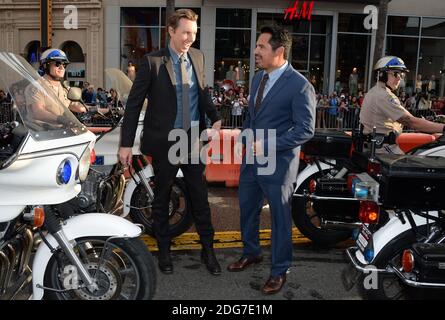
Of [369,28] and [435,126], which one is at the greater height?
[369,28]

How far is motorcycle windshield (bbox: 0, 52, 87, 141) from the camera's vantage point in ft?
8.63

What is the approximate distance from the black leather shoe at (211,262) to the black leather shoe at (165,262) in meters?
0.28

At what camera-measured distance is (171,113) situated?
143 inches

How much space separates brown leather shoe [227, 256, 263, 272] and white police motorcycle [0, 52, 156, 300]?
1137 mm

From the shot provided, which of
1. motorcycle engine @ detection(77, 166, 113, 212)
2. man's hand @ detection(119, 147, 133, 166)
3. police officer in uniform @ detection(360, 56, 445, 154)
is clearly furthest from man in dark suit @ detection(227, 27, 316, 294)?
police officer in uniform @ detection(360, 56, 445, 154)

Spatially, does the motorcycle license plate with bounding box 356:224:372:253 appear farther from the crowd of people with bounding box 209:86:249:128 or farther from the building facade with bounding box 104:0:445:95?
the building facade with bounding box 104:0:445:95

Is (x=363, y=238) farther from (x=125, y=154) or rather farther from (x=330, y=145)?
(x=125, y=154)

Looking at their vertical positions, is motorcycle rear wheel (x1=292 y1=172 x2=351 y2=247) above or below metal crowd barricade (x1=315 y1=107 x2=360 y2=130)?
below

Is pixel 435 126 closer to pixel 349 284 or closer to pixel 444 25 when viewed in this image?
pixel 349 284

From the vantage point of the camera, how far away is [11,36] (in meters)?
21.7

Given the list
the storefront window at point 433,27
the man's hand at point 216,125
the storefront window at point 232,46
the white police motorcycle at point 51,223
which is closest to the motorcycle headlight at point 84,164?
the white police motorcycle at point 51,223

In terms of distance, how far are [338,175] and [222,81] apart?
642 inches

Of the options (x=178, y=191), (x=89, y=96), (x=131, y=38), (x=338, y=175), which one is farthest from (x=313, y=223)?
(x=131, y=38)

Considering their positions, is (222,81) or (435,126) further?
(222,81)
